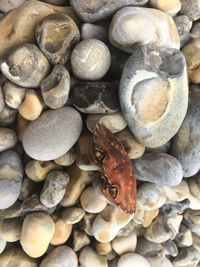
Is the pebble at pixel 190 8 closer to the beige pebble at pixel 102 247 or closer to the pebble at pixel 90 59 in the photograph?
the pebble at pixel 90 59

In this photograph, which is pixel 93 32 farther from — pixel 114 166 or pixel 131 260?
pixel 131 260

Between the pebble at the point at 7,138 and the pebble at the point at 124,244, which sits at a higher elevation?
the pebble at the point at 7,138

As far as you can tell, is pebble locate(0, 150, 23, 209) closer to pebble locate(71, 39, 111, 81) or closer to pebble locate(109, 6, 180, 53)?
pebble locate(71, 39, 111, 81)

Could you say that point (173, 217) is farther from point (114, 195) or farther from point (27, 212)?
point (27, 212)

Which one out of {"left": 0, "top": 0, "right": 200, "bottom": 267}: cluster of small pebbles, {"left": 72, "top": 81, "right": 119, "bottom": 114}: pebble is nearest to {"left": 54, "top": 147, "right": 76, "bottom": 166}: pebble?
{"left": 0, "top": 0, "right": 200, "bottom": 267}: cluster of small pebbles

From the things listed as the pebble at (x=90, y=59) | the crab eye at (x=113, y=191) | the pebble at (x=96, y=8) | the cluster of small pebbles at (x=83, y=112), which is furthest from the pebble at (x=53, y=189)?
the pebble at (x=96, y=8)

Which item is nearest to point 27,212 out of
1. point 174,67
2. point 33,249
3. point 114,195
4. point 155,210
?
point 33,249
